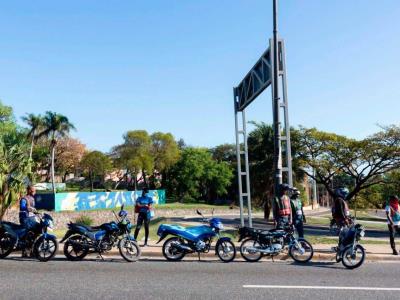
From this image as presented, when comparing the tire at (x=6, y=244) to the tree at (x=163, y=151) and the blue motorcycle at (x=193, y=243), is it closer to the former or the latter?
the blue motorcycle at (x=193, y=243)

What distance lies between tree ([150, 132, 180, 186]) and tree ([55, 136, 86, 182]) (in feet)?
48.2

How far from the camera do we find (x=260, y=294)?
6891 millimetres

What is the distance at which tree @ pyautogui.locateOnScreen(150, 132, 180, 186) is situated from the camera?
70.2 meters

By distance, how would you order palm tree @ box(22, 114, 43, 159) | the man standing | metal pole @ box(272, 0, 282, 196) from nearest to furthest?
the man standing
metal pole @ box(272, 0, 282, 196)
palm tree @ box(22, 114, 43, 159)

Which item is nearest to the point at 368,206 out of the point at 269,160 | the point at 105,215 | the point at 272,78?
the point at 269,160

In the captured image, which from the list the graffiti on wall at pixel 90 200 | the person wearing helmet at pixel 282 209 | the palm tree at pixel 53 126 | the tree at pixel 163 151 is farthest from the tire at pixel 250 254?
the tree at pixel 163 151

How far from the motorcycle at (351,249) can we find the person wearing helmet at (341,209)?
456 mm

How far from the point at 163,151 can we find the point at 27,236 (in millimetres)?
60064

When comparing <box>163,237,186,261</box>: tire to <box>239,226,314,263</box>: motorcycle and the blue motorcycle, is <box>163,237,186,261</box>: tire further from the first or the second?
<box>239,226,314,263</box>: motorcycle

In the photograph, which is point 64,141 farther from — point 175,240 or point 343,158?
point 175,240

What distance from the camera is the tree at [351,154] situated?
32.4m

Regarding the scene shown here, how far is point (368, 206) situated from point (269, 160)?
11068 mm

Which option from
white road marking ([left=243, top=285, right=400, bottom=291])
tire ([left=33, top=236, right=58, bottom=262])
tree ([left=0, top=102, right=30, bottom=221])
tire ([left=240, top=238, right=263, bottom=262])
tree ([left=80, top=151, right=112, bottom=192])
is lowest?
white road marking ([left=243, top=285, right=400, bottom=291])

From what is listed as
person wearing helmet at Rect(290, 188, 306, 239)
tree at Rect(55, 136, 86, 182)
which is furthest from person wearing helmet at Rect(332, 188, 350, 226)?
tree at Rect(55, 136, 86, 182)
